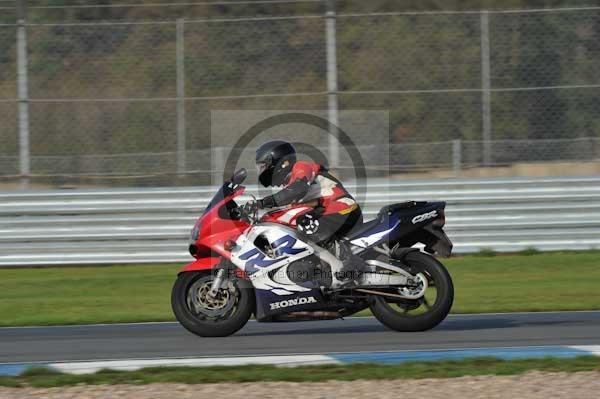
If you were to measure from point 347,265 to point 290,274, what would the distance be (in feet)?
1.53

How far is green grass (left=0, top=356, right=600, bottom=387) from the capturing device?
6.61 m

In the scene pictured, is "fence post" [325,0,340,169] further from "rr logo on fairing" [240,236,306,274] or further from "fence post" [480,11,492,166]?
"rr logo on fairing" [240,236,306,274]

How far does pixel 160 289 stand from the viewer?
11.6m

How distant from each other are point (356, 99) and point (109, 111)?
125 inches

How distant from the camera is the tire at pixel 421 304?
831cm

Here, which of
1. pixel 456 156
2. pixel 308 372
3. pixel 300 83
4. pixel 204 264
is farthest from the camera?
pixel 300 83

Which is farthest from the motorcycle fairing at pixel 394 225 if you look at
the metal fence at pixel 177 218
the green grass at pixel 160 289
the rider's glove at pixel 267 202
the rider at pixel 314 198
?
the metal fence at pixel 177 218

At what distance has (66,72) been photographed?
46.4 feet

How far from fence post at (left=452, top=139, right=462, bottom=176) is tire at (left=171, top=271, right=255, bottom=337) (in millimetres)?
5473

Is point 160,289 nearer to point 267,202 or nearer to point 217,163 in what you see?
point 217,163

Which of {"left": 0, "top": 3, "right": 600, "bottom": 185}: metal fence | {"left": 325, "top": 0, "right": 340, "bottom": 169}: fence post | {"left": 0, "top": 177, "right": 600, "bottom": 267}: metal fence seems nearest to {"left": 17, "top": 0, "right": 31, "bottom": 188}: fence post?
{"left": 0, "top": 3, "right": 600, "bottom": 185}: metal fence

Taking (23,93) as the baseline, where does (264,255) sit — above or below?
below

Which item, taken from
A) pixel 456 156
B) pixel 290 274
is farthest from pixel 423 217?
pixel 456 156

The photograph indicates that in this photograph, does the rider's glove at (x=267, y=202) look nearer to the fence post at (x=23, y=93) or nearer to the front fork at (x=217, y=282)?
the front fork at (x=217, y=282)
